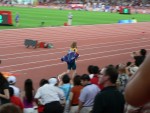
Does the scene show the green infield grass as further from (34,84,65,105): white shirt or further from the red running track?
(34,84,65,105): white shirt

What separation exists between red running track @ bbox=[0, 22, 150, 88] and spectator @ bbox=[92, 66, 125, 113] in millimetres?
9879

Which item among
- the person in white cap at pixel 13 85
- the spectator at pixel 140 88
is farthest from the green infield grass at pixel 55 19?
the spectator at pixel 140 88

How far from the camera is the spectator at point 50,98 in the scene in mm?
6102

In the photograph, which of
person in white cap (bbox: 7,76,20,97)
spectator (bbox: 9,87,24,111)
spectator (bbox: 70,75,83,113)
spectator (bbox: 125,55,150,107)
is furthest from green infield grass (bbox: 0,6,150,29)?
spectator (bbox: 125,55,150,107)

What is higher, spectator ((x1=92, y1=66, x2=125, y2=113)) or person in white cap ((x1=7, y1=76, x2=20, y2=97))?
spectator ((x1=92, y1=66, x2=125, y2=113))

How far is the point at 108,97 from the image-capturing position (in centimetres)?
352

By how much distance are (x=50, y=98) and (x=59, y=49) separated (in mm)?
16500

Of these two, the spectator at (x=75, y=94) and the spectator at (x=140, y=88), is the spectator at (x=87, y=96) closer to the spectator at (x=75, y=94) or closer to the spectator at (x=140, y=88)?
the spectator at (x=75, y=94)

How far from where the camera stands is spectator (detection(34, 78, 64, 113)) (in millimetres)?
6102

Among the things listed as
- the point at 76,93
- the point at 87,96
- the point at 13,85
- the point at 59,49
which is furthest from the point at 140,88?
the point at 59,49

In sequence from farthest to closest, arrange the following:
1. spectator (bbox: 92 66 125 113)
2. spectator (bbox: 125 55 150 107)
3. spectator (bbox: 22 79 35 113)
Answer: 1. spectator (bbox: 22 79 35 113)
2. spectator (bbox: 92 66 125 113)
3. spectator (bbox: 125 55 150 107)

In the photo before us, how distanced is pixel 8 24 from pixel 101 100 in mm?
32105

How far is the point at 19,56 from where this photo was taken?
64.2 ft

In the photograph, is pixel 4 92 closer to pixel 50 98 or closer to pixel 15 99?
pixel 15 99
